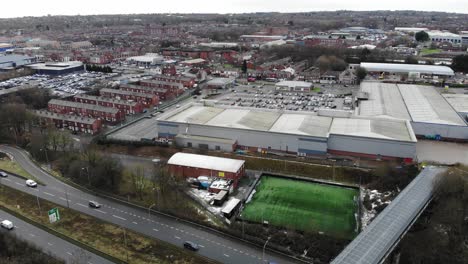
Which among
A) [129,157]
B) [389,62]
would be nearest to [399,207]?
[129,157]

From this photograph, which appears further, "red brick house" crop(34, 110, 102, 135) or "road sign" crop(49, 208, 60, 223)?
"red brick house" crop(34, 110, 102, 135)

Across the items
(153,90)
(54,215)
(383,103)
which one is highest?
(153,90)

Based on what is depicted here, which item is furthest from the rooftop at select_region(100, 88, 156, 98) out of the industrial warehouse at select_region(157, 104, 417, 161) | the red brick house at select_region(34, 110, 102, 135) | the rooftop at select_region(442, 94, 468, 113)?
the rooftop at select_region(442, 94, 468, 113)

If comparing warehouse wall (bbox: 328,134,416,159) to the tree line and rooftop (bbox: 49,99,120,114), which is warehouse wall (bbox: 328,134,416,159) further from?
the tree line

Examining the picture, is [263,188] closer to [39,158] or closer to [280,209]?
[280,209]

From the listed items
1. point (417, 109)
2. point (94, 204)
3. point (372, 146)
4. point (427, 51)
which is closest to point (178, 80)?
point (417, 109)

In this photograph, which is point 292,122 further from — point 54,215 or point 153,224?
point 54,215
